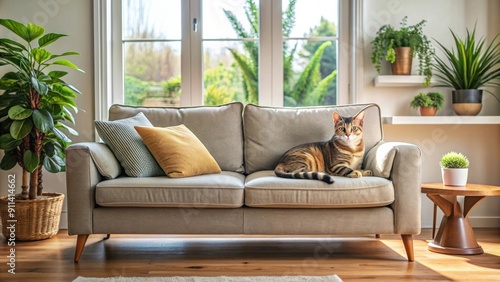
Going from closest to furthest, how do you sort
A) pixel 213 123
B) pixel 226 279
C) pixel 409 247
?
pixel 226 279
pixel 409 247
pixel 213 123

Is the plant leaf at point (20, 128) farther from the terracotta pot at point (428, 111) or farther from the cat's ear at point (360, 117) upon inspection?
the terracotta pot at point (428, 111)

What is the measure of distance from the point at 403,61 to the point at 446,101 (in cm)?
48

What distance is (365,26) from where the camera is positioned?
398cm

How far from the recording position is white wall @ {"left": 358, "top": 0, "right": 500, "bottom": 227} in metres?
3.98

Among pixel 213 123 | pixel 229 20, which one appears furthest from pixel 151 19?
pixel 213 123

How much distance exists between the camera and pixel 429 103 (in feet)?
12.5

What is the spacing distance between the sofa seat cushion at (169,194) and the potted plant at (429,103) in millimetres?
1599

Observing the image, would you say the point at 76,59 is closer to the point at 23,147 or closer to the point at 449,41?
the point at 23,147

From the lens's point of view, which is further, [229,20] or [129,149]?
[229,20]

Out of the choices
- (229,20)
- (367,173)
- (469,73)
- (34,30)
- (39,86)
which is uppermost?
(229,20)

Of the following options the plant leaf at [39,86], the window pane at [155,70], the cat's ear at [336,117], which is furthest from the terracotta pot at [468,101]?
the plant leaf at [39,86]

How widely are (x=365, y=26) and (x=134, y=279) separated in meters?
2.45

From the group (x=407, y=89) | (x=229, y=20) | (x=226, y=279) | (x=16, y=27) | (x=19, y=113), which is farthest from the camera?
(x=229, y=20)

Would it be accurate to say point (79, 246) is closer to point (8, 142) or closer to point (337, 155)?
point (8, 142)
